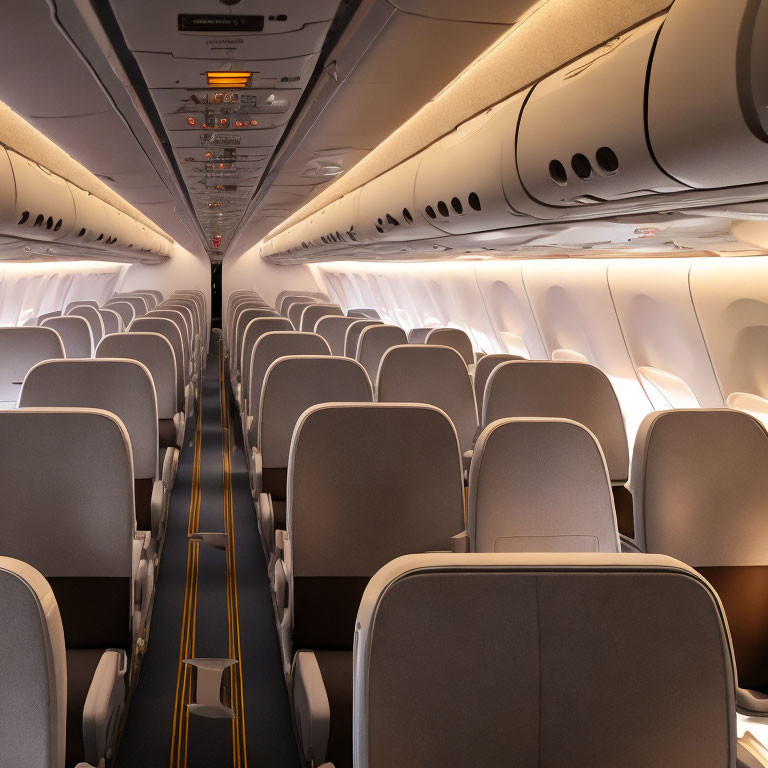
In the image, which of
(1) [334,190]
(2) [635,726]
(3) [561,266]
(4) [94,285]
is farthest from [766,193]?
(4) [94,285]

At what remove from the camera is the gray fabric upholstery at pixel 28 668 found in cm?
150

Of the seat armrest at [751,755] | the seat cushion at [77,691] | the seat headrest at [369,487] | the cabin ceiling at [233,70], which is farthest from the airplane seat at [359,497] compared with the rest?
the cabin ceiling at [233,70]

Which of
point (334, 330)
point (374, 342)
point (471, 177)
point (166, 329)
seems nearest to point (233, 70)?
point (471, 177)

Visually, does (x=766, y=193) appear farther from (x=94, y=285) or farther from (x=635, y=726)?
(x=94, y=285)

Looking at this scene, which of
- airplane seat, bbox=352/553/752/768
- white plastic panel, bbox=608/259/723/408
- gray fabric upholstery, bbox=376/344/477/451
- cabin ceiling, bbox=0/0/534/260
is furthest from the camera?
white plastic panel, bbox=608/259/723/408

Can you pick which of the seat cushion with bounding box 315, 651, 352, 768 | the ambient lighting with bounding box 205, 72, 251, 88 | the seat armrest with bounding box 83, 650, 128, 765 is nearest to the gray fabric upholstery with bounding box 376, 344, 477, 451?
the ambient lighting with bounding box 205, 72, 251, 88

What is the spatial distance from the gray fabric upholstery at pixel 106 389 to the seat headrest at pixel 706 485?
7.88 ft

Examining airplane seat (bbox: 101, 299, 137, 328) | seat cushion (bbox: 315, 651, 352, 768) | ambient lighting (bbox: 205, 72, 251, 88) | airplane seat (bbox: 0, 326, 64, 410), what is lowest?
seat cushion (bbox: 315, 651, 352, 768)

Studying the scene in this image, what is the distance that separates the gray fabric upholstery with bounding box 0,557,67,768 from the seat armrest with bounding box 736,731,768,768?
1543 millimetres

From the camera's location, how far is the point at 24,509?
280cm

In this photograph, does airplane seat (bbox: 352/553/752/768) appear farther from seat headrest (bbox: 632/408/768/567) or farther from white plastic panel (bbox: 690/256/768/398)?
white plastic panel (bbox: 690/256/768/398)

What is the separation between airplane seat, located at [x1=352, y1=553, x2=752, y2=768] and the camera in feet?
4.80

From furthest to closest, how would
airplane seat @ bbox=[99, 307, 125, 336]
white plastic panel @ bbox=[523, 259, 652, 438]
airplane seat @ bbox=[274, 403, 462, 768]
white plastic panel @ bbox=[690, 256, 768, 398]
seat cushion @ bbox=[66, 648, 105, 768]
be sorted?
airplane seat @ bbox=[99, 307, 125, 336] → white plastic panel @ bbox=[523, 259, 652, 438] → white plastic panel @ bbox=[690, 256, 768, 398] → airplane seat @ bbox=[274, 403, 462, 768] → seat cushion @ bbox=[66, 648, 105, 768]

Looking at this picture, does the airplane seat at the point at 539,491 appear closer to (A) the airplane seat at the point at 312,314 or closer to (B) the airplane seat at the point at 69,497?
(B) the airplane seat at the point at 69,497
